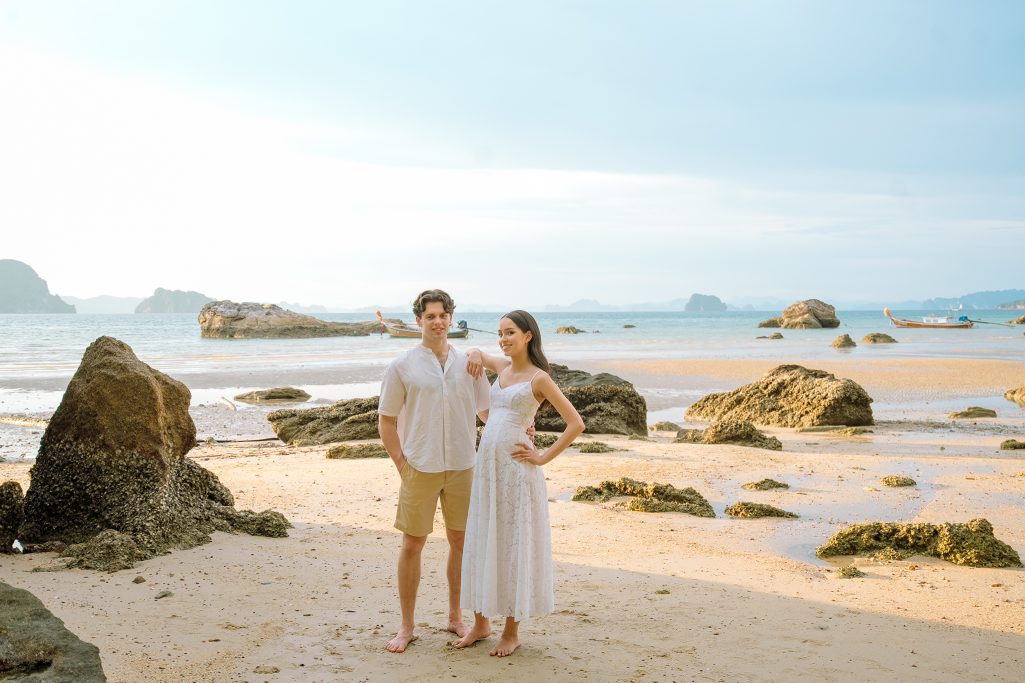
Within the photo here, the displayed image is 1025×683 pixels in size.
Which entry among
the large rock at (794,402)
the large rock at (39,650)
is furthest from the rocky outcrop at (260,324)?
the large rock at (39,650)

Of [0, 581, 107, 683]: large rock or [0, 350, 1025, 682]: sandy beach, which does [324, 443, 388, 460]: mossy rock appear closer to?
[0, 350, 1025, 682]: sandy beach

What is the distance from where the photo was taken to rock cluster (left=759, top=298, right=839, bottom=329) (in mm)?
Result: 77125

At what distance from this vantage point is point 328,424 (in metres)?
13.5

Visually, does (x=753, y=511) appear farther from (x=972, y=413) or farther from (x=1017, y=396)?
(x=1017, y=396)

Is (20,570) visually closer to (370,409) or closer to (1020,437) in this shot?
(370,409)

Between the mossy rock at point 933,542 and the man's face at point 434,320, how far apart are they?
3.75 meters

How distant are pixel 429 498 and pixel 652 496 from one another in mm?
3964

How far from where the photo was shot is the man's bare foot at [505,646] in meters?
4.59

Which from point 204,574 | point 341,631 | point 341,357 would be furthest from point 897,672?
point 341,357

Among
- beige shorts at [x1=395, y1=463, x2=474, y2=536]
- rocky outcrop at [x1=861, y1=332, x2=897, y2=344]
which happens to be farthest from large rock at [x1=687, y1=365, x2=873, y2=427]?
rocky outcrop at [x1=861, y1=332, x2=897, y2=344]

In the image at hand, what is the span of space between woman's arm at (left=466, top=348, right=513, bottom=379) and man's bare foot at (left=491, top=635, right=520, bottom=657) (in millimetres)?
1426

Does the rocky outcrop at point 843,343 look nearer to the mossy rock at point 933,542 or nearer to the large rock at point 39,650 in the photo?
the mossy rock at point 933,542

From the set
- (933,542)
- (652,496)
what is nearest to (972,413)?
(652,496)

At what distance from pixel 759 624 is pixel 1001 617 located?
150 centimetres
